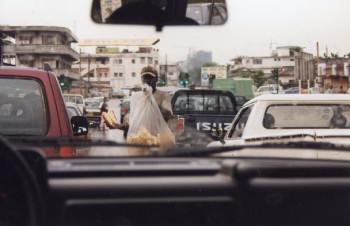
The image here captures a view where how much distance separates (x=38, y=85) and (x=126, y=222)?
13.2 ft

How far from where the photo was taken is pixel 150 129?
8164mm

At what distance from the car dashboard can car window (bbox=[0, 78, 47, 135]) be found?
3.47 meters

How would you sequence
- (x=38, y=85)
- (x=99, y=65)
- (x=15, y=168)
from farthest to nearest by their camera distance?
(x=99, y=65) < (x=38, y=85) < (x=15, y=168)

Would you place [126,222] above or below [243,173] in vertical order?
below

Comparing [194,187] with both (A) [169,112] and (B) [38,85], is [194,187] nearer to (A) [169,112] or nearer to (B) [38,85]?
(B) [38,85]

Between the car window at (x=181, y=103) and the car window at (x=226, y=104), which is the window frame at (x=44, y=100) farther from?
the car window at (x=226, y=104)

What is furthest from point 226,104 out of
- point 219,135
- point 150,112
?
point 150,112

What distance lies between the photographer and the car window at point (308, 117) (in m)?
9.03

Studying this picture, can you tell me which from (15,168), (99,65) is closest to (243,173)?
(15,168)

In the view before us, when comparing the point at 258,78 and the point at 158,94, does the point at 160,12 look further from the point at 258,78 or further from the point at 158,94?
the point at 258,78

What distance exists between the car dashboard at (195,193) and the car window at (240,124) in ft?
21.9

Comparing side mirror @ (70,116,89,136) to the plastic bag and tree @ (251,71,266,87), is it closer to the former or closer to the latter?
the plastic bag

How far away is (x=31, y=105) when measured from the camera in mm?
6480

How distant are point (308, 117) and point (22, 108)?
3882mm
